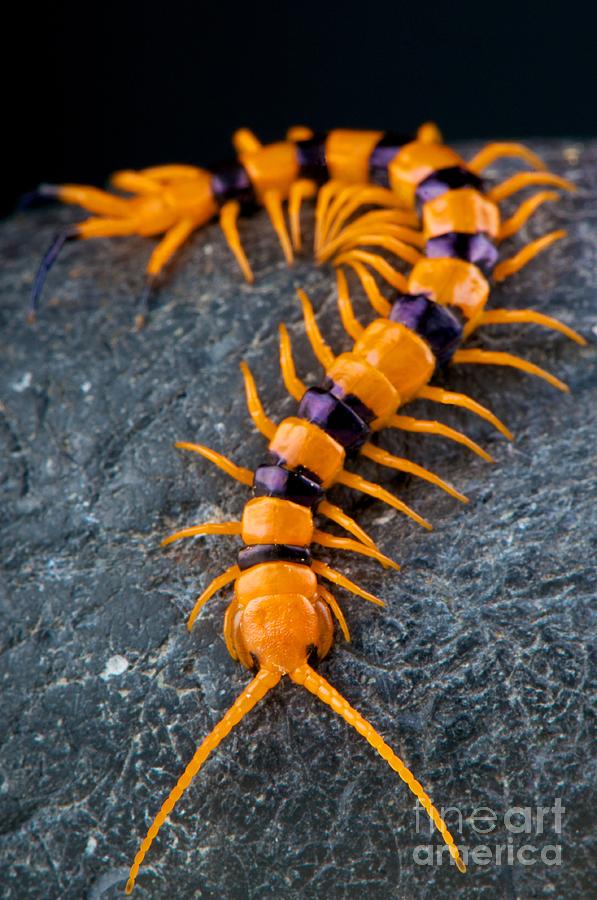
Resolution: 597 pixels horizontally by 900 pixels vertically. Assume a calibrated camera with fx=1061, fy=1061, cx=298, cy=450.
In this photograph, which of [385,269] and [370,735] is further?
[385,269]

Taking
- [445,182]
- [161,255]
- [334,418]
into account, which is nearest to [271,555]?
[334,418]

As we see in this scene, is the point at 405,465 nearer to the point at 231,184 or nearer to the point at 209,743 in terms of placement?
the point at 209,743

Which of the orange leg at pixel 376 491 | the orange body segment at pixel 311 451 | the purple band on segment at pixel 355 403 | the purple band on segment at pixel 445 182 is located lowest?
the orange leg at pixel 376 491

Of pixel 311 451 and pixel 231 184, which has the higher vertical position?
pixel 231 184

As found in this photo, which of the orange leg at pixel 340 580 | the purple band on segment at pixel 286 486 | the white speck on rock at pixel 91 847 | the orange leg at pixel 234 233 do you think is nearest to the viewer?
the white speck on rock at pixel 91 847

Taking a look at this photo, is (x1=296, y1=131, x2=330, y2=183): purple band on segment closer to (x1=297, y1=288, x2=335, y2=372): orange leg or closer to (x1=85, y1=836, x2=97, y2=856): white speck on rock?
Result: (x1=297, y1=288, x2=335, y2=372): orange leg

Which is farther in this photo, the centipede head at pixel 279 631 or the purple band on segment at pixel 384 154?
the purple band on segment at pixel 384 154

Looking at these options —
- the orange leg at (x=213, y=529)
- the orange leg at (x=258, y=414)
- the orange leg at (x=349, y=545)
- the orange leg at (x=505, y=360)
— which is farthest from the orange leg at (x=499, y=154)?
the orange leg at (x=213, y=529)

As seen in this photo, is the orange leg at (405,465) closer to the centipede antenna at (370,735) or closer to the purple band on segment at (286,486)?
the purple band on segment at (286,486)
